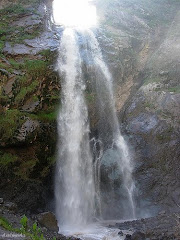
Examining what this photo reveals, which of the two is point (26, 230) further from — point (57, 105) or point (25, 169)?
point (57, 105)

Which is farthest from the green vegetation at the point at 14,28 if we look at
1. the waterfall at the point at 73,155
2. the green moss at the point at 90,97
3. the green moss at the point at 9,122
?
the green moss at the point at 90,97

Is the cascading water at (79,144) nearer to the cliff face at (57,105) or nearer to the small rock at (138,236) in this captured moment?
the cliff face at (57,105)

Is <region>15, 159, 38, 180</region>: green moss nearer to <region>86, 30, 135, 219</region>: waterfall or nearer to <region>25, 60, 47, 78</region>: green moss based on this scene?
<region>86, 30, 135, 219</region>: waterfall

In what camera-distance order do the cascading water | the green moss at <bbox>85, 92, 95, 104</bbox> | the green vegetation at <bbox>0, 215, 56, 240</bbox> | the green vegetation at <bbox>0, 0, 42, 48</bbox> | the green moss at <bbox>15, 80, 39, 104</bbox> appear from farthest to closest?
the green vegetation at <bbox>0, 0, 42, 48</bbox> < the green moss at <bbox>85, 92, 95, 104</bbox> < the green moss at <bbox>15, 80, 39, 104</bbox> < the cascading water < the green vegetation at <bbox>0, 215, 56, 240</bbox>

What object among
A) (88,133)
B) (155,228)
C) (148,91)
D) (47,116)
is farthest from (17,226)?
(148,91)

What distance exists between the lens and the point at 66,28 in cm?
1916

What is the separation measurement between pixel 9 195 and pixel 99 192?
4.49m

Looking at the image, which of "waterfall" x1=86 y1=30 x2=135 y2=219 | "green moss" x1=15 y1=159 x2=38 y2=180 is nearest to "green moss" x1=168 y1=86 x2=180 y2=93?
"waterfall" x1=86 y1=30 x2=135 y2=219

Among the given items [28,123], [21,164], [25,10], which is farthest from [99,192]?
[25,10]

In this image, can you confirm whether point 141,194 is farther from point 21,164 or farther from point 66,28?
point 66,28

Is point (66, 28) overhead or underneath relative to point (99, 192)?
overhead

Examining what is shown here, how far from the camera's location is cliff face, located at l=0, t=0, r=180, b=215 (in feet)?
40.5

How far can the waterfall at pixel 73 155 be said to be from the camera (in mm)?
12570

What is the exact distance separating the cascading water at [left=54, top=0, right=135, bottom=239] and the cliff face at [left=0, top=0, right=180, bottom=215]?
471 millimetres
